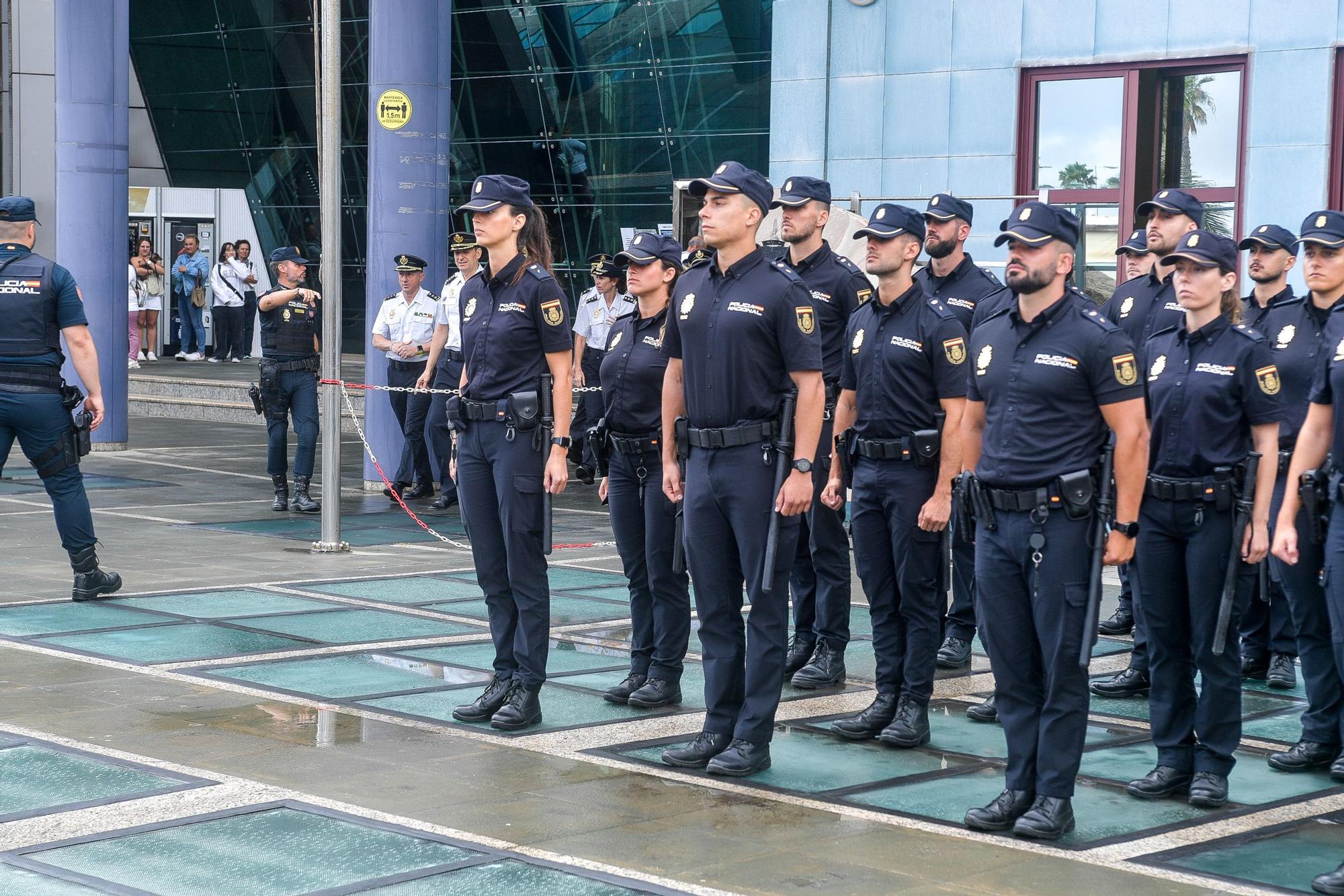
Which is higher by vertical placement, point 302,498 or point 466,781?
point 302,498

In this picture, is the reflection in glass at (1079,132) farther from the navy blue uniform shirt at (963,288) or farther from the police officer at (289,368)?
the navy blue uniform shirt at (963,288)

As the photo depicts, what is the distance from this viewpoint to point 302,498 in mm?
14594

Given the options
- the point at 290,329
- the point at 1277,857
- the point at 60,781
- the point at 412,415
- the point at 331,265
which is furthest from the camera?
the point at 412,415

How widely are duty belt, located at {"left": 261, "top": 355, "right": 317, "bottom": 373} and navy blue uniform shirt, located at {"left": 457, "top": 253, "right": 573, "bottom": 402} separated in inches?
286

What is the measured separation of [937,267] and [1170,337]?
5.60 feet

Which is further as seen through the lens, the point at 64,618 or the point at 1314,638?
the point at 64,618

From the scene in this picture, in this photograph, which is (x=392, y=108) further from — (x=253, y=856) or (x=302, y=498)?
(x=253, y=856)

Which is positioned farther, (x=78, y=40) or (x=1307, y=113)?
(x=78, y=40)

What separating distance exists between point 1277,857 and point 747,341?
100 inches

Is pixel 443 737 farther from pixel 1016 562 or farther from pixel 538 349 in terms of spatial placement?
pixel 1016 562

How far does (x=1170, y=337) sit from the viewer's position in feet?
22.0

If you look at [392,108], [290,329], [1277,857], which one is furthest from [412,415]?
[1277,857]

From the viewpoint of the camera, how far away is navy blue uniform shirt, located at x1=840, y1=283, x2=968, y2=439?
7227 mm

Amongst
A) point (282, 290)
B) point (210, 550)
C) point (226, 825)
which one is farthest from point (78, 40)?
point (226, 825)
